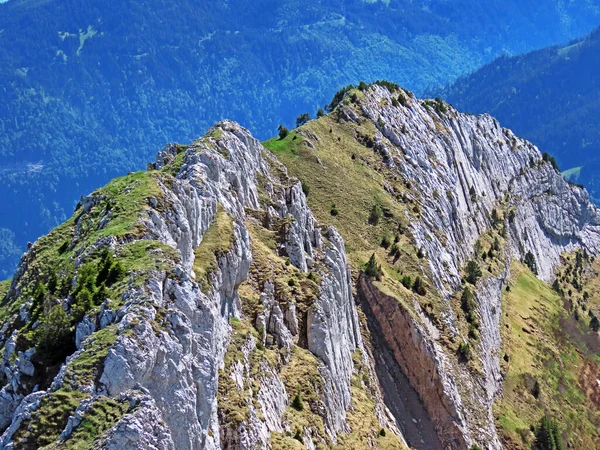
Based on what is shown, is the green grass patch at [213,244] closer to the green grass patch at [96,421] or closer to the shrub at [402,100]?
the green grass patch at [96,421]

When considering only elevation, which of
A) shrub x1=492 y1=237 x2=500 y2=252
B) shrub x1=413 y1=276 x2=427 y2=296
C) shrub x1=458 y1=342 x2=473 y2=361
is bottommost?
shrub x1=458 y1=342 x2=473 y2=361

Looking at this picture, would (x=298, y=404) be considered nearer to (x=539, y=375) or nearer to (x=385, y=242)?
(x=385, y=242)

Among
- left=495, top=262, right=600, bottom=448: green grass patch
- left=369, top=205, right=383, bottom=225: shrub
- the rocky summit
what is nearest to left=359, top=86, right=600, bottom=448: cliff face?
the rocky summit

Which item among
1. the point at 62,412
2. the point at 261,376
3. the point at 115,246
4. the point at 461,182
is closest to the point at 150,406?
the point at 62,412

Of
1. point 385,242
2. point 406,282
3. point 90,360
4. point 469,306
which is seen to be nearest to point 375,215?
Answer: point 385,242

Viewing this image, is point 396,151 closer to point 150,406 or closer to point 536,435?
point 536,435

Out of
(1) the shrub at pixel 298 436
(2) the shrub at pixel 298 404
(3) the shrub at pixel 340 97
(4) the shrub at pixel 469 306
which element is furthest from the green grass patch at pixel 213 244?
(3) the shrub at pixel 340 97

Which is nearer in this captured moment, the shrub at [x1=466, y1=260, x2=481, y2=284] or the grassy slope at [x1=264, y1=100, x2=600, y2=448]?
the grassy slope at [x1=264, y1=100, x2=600, y2=448]

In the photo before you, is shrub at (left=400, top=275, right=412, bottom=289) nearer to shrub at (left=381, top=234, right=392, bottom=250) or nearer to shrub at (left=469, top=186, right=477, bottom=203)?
shrub at (left=381, top=234, right=392, bottom=250)
